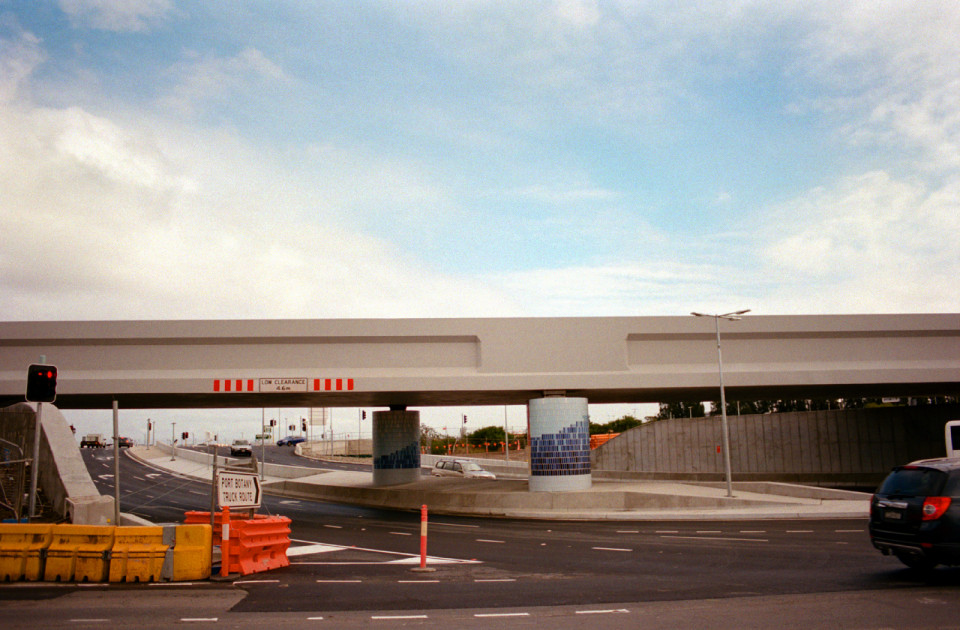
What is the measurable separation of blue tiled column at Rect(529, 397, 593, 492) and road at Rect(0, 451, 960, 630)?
858 cm

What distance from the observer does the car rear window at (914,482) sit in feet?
37.1

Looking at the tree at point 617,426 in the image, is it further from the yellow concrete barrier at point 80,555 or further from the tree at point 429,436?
the yellow concrete barrier at point 80,555

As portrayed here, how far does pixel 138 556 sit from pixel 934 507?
12.3 metres

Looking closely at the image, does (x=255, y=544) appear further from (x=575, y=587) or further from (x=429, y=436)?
(x=429, y=436)

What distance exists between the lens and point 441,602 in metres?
10.7

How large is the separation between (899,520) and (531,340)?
1758 centimetres

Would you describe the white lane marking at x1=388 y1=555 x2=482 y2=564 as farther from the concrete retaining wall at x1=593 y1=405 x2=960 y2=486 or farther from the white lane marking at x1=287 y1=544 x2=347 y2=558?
the concrete retaining wall at x1=593 y1=405 x2=960 y2=486

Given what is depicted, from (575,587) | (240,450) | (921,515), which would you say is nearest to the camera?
(921,515)

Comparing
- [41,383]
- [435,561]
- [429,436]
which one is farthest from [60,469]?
[429,436]

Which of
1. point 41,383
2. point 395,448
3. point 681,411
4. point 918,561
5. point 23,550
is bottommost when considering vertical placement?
point 918,561

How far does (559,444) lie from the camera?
94.8 ft

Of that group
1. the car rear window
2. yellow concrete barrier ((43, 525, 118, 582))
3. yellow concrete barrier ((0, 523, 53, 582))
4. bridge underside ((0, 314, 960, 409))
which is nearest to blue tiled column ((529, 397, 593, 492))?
bridge underside ((0, 314, 960, 409))

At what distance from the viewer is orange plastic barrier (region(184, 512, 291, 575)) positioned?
43.6 feet

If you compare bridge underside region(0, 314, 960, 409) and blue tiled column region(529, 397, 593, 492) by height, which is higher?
bridge underside region(0, 314, 960, 409)
